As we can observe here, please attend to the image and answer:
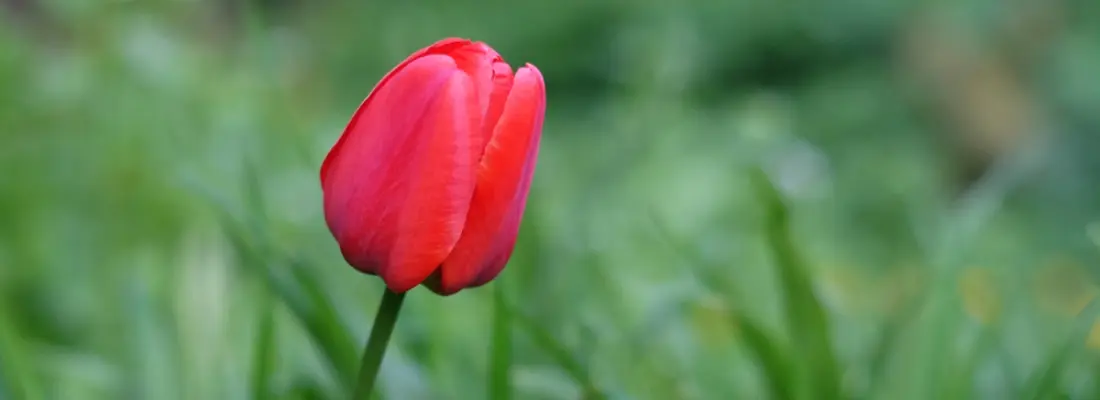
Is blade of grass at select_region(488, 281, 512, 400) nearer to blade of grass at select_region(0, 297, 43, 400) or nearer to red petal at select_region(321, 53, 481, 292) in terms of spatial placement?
red petal at select_region(321, 53, 481, 292)

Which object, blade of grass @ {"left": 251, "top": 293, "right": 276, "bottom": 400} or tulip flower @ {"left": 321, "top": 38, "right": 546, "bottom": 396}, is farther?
blade of grass @ {"left": 251, "top": 293, "right": 276, "bottom": 400}

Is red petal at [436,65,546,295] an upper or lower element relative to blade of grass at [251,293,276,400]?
upper

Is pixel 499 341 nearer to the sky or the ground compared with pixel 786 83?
nearer to the sky

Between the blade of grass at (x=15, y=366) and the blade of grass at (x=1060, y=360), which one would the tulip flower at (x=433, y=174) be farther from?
the blade of grass at (x=1060, y=360)

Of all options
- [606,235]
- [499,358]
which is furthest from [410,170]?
[606,235]

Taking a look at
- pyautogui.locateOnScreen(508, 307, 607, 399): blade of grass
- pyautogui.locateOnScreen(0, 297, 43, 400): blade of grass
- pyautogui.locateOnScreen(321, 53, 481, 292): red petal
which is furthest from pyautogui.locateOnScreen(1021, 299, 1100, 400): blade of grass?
pyautogui.locateOnScreen(0, 297, 43, 400): blade of grass

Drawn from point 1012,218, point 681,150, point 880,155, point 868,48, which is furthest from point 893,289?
point 868,48

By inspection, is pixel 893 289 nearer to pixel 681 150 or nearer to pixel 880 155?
pixel 681 150
